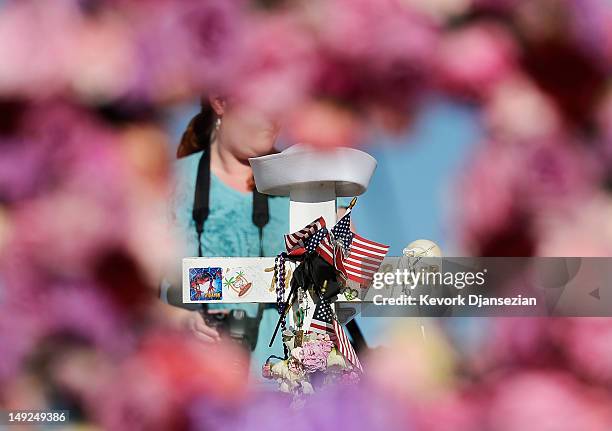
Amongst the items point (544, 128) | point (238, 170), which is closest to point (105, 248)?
point (238, 170)

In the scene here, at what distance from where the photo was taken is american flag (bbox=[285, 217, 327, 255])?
0.53m

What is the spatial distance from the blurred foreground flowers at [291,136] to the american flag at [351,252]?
7 centimetres

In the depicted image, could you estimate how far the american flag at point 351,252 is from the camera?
0.52 m

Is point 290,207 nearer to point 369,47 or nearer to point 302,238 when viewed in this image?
point 302,238

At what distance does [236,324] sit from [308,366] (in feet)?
0.19

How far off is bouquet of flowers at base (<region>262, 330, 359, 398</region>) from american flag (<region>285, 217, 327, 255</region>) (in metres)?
0.06

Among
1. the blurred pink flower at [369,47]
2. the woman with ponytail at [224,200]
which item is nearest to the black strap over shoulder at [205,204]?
the woman with ponytail at [224,200]

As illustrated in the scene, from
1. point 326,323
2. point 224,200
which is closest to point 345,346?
point 326,323

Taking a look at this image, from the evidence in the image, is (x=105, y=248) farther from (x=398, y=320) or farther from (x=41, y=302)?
(x=398, y=320)

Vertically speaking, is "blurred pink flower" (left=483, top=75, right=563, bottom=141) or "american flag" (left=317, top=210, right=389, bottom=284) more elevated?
"blurred pink flower" (left=483, top=75, right=563, bottom=141)

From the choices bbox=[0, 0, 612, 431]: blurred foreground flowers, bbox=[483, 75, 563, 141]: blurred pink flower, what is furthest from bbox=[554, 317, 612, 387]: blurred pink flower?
bbox=[483, 75, 563, 141]: blurred pink flower

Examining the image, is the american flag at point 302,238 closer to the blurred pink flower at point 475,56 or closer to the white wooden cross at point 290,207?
the white wooden cross at point 290,207

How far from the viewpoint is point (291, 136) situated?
18.6 inches

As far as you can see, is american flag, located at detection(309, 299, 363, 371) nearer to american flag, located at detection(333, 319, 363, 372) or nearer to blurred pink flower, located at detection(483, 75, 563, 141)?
american flag, located at detection(333, 319, 363, 372)
